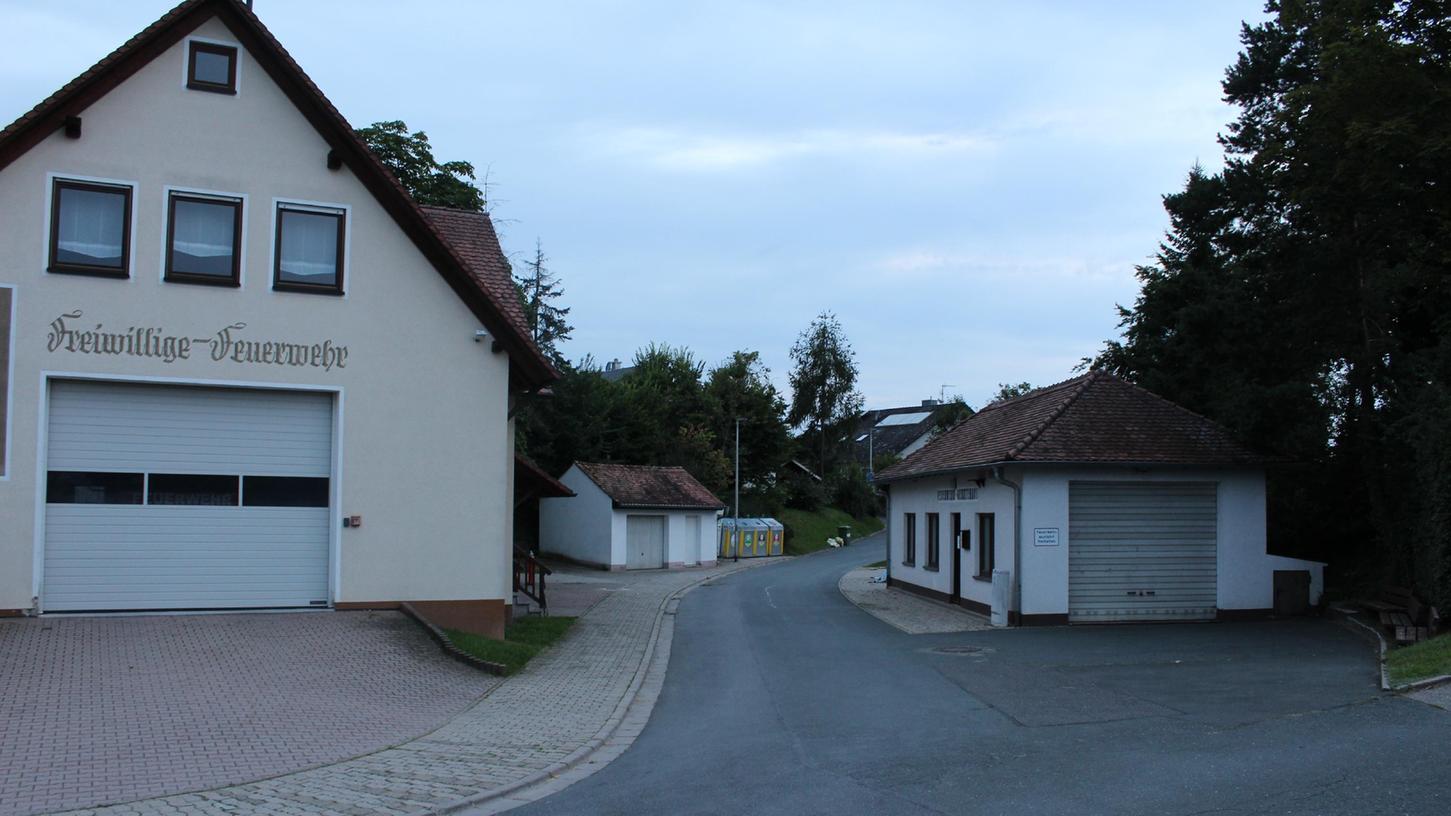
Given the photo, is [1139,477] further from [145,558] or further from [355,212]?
[145,558]

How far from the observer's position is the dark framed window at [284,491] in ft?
53.2

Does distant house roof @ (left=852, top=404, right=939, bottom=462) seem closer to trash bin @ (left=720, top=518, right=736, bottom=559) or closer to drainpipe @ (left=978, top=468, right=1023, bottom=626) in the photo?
trash bin @ (left=720, top=518, right=736, bottom=559)

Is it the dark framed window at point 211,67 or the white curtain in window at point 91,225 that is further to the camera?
the dark framed window at point 211,67

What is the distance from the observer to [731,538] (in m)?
55.3

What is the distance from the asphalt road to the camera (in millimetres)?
8516

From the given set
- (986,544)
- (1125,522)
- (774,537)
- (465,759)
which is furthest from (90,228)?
(774,537)

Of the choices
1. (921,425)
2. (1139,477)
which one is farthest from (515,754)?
(921,425)

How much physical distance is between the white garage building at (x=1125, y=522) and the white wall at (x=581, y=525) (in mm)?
22632

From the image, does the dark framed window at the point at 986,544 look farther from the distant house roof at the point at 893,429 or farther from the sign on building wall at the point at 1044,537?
the distant house roof at the point at 893,429

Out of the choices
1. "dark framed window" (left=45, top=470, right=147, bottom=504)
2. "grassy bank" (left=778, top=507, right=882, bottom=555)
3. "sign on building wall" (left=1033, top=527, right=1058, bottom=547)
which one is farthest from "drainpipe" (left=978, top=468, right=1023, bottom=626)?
"grassy bank" (left=778, top=507, right=882, bottom=555)

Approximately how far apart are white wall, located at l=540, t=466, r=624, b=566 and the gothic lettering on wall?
95.1ft

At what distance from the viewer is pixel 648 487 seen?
157ft

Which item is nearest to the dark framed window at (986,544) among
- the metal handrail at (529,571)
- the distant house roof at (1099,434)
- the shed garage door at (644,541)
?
the distant house roof at (1099,434)

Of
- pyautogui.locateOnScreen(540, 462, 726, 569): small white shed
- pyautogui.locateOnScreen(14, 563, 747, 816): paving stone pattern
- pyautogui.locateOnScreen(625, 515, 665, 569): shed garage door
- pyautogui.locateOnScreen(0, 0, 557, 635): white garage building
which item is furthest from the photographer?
pyautogui.locateOnScreen(625, 515, 665, 569): shed garage door
